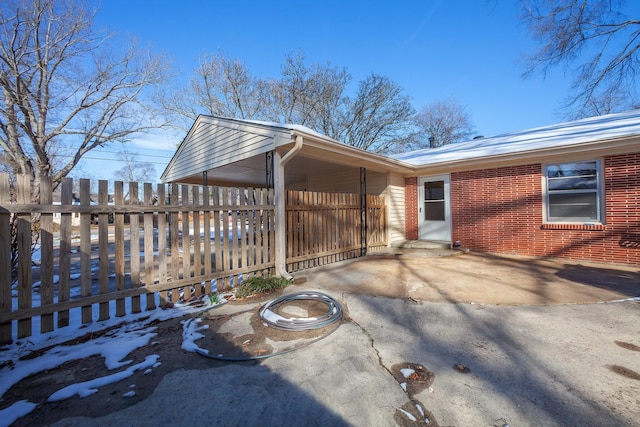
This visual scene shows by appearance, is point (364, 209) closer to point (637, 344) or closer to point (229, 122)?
point (229, 122)

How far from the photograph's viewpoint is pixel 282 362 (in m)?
2.29

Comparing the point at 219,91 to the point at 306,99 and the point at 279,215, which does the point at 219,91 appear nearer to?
the point at 306,99

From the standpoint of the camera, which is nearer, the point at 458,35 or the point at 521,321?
the point at 521,321

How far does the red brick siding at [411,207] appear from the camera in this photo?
8.88m

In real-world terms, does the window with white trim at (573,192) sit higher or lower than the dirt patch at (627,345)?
higher

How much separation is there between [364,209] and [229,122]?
4.19 meters

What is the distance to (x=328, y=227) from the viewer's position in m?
6.37

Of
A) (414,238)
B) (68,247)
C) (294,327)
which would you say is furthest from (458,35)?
(68,247)

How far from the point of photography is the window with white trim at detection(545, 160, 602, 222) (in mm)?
6137

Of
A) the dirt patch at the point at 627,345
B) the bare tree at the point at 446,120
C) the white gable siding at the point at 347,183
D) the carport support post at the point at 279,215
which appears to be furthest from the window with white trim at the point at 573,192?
the bare tree at the point at 446,120

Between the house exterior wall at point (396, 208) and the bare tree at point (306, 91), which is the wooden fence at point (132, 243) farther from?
the bare tree at point (306, 91)

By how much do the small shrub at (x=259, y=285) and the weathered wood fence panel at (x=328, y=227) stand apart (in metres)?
0.84

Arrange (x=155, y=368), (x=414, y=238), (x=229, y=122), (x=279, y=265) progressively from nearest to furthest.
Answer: (x=155, y=368), (x=279, y=265), (x=229, y=122), (x=414, y=238)


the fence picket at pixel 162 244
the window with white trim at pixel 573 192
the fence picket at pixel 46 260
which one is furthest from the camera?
the window with white trim at pixel 573 192
